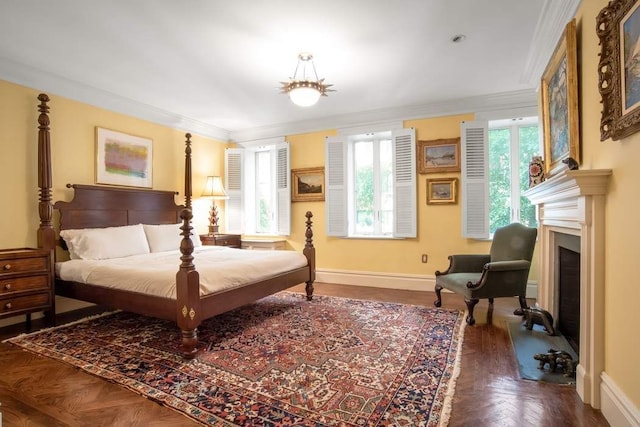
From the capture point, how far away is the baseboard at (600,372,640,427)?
1.46 meters

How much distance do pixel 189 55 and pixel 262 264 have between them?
2.11 metres

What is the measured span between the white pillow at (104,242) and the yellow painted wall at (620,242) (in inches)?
166

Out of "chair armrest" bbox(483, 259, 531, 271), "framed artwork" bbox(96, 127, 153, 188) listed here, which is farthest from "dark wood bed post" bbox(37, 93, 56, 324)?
"chair armrest" bbox(483, 259, 531, 271)

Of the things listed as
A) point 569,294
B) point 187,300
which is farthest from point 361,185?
point 187,300

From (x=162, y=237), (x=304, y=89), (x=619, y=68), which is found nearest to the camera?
(x=619, y=68)

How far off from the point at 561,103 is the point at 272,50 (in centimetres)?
243

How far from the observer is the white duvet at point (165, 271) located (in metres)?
2.58

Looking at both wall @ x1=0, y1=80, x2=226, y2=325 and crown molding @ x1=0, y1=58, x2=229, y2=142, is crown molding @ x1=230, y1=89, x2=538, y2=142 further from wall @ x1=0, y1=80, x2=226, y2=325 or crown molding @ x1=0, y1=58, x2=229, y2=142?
wall @ x1=0, y1=80, x2=226, y2=325

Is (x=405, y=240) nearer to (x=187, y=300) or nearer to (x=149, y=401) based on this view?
(x=187, y=300)

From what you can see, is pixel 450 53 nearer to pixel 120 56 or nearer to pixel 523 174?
pixel 523 174

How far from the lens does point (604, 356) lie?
178cm

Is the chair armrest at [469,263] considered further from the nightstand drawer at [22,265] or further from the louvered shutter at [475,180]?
the nightstand drawer at [22,265]

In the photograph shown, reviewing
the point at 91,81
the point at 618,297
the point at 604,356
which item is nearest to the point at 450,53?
the point at 618,297

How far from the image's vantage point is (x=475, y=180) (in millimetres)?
4242
